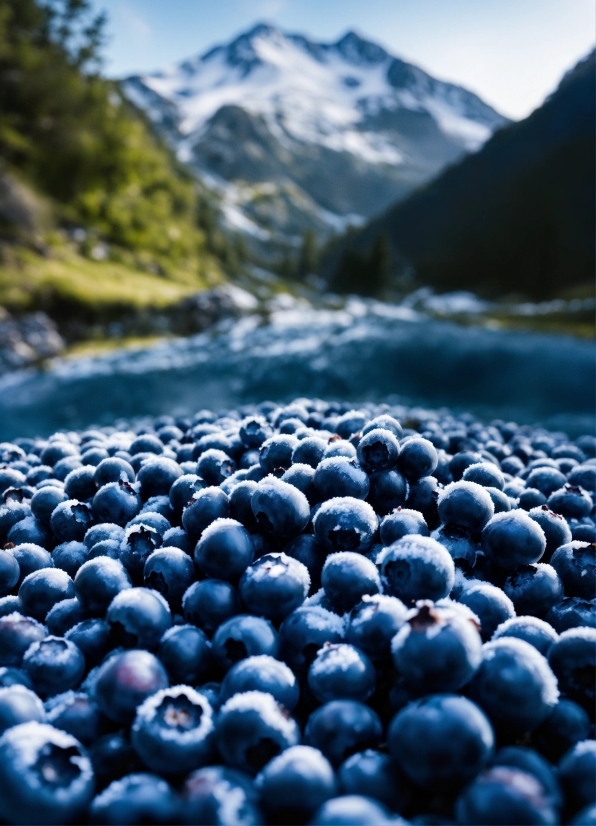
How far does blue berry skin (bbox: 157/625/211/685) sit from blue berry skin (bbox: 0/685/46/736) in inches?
10.9

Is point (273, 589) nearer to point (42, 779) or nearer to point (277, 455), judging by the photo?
point (42, 779)

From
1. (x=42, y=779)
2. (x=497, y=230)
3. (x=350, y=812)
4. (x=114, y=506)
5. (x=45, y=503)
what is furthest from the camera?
(x=497, y=230)

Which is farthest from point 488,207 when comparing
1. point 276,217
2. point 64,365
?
point 276,217

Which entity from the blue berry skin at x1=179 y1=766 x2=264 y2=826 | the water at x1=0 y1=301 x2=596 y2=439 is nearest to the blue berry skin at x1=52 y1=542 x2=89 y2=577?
the blue berry skin at x1=179 y1=766 x2=264 y2=826

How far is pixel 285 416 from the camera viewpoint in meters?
2.95

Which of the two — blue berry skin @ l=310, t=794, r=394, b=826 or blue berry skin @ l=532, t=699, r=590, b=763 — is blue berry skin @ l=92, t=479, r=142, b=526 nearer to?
blue berry skin @ l=310, t=794, r=394, b=826

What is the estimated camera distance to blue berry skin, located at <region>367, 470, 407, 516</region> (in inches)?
69.4

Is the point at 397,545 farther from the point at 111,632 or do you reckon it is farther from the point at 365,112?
the point at 365,112

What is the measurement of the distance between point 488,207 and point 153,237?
83.7ft

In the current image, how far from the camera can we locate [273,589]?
1.29 metres

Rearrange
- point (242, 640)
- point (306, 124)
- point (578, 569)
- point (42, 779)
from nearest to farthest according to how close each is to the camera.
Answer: point (42, 779)
point (242, 640)
point (578, 569)
point (306, 124)

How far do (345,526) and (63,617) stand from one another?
33.6 inches

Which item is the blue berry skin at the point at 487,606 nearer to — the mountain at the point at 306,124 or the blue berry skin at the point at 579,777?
the blue berry skin at the point at 579,777

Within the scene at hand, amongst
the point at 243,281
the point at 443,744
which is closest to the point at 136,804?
the point at 443,744
